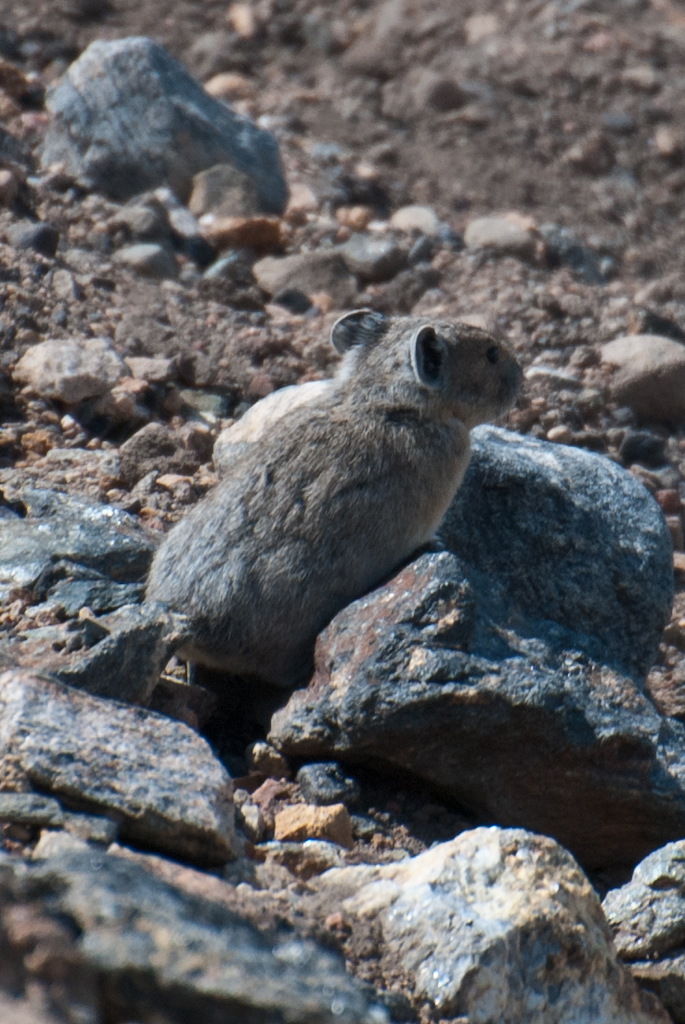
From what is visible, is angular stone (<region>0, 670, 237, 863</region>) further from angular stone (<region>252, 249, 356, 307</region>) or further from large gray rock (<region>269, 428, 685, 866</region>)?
angular stone (<region>252, 249, 356, 307</region>)

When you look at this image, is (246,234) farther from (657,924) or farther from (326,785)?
(657,924)

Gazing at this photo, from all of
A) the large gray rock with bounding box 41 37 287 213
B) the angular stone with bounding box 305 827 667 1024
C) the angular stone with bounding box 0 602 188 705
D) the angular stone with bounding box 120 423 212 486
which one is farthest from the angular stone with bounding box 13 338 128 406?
the angular stone with bounding box 305 827 667 1024

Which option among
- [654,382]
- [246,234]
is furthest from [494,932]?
[246,234]

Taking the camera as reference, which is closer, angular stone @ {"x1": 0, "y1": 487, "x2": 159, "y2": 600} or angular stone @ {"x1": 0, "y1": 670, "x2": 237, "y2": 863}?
angular stone @ {"x1": 0, "y1": 670, "x2": 237, "y2": 863}

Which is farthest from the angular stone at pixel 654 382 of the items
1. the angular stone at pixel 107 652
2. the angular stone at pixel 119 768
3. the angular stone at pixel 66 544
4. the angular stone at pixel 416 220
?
the angular stone at pixel 119 768

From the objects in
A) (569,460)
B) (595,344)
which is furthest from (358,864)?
(595,344)

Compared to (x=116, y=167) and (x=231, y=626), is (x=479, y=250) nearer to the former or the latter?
(x=116, y=167)

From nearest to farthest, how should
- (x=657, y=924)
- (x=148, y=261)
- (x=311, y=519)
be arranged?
(x=657, y=924), (x=311, y=519), (x=148, y=261)
